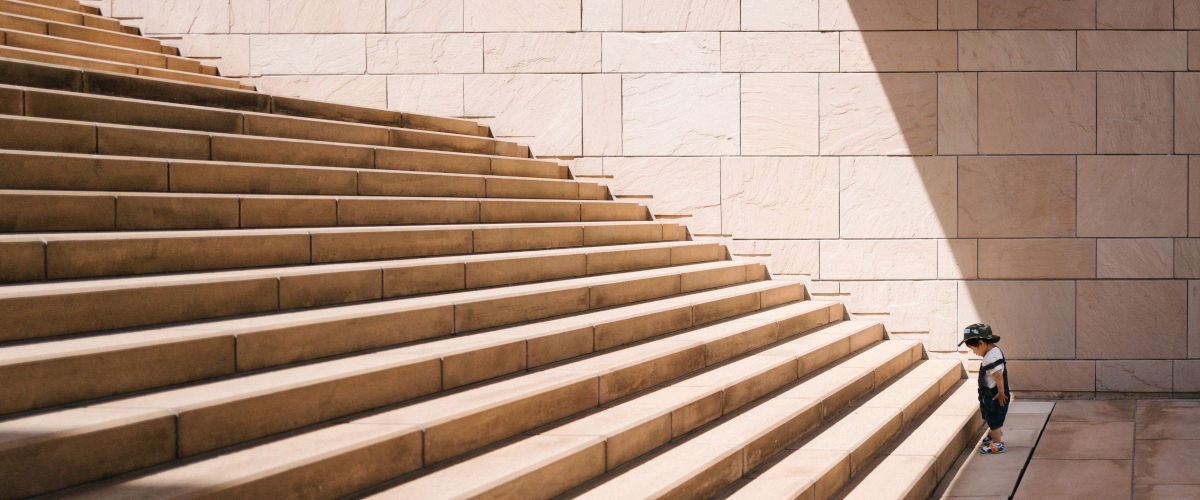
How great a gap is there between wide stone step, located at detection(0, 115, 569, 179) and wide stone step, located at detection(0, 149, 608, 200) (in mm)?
270

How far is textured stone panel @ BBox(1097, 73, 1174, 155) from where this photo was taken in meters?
10.6

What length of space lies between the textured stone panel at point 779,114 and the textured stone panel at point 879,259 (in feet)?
4.12

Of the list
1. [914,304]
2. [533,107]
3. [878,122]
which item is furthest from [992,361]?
[533,107]

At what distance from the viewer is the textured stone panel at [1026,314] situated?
10.7 m

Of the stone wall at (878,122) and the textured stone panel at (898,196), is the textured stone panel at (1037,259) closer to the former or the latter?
the stone wall at (878,122)

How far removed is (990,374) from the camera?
7.25 m

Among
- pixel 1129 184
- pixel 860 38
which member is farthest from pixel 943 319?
pixel 860 38

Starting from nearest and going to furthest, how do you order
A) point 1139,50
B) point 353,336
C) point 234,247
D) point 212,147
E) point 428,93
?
point 353,336 → point 234,247 → point 212,147 → point 1139,50 → point 428,93

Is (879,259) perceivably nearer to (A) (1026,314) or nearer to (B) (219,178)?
(A) (1026,314)

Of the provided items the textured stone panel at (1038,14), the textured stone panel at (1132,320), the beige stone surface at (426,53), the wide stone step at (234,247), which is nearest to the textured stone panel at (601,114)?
the beige stone surface at (426,53)

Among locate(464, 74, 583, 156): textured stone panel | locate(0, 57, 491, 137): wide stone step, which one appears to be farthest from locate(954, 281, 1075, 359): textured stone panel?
locate(0, 57, 491, 137): wide stone step

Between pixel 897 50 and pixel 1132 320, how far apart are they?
168 inches

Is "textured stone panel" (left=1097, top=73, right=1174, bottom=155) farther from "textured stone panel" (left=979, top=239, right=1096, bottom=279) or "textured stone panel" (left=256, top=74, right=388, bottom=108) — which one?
"textured stone panel" (left=256, top=74, right=388, bottom=108)

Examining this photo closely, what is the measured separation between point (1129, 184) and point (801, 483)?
314 inches
